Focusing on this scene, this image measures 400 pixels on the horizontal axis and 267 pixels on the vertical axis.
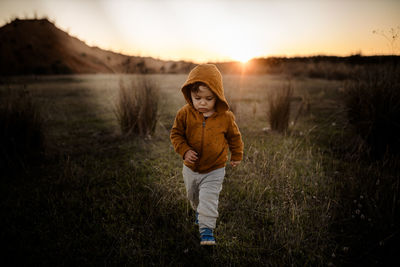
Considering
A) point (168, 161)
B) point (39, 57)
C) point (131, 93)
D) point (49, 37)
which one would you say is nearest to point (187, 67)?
point (131, 93)

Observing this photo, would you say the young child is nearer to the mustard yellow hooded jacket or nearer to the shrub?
the mustard yellow hooded jacket

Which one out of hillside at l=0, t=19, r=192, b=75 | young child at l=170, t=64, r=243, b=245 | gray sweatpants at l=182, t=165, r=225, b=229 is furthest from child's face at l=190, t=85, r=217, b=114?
hillside at l=0, t=19, r=192, b=75

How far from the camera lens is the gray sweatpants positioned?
1.85m

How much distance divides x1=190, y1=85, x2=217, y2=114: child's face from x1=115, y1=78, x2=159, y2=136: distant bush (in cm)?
261

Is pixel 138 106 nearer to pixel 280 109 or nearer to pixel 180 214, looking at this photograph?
pixel 180 214

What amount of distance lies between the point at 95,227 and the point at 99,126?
150 inches

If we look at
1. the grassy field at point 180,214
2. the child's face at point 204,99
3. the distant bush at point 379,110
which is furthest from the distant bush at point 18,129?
the distant bush at point 379,110

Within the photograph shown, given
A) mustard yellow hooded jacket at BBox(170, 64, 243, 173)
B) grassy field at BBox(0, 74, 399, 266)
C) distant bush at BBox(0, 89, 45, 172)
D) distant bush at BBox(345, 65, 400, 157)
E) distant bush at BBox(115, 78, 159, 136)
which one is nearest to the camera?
grassy field at BBox(0, 74, 399, 266)

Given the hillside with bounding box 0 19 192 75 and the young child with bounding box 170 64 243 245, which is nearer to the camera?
the young child with bounding box 170 64 243 245

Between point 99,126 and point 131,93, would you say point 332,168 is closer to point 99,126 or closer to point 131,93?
point 131,93

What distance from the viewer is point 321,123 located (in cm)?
577

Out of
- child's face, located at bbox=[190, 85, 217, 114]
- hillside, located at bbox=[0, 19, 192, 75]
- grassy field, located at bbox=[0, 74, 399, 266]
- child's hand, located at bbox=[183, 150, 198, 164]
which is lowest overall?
grassy field, located at bbox=[0, 74, 399, 266]

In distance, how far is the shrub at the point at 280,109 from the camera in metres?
4.74

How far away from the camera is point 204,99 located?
1.87 m
